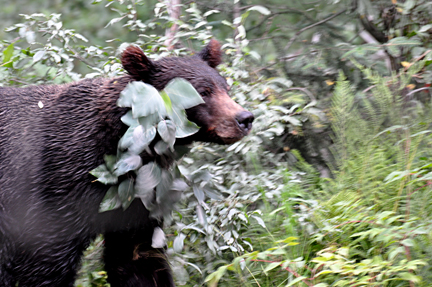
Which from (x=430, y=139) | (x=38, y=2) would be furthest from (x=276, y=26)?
(x=38, y=2)

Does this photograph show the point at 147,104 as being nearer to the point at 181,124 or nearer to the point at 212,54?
the point at 181,124

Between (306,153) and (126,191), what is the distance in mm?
2784

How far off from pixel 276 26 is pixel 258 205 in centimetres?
229

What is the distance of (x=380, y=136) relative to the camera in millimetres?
4109

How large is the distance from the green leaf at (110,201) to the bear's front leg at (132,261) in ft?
2.03

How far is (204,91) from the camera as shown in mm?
3400

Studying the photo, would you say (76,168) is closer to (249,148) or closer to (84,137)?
(84,137)

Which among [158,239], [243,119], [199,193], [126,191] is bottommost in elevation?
[158,239]

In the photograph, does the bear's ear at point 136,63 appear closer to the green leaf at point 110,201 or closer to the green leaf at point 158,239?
the green leaf at point 110,201

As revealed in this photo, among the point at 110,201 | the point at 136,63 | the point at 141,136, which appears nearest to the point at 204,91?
the point at 136,63

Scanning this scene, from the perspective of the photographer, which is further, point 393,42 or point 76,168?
point 393,42

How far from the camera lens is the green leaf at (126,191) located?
299cm

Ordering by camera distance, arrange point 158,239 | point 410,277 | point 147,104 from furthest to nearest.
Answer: point 158,239 < point 410,277 < point 147,104

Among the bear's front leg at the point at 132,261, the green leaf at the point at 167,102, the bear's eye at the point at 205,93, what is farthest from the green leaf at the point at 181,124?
the bear's front leg at the point at 132,261
